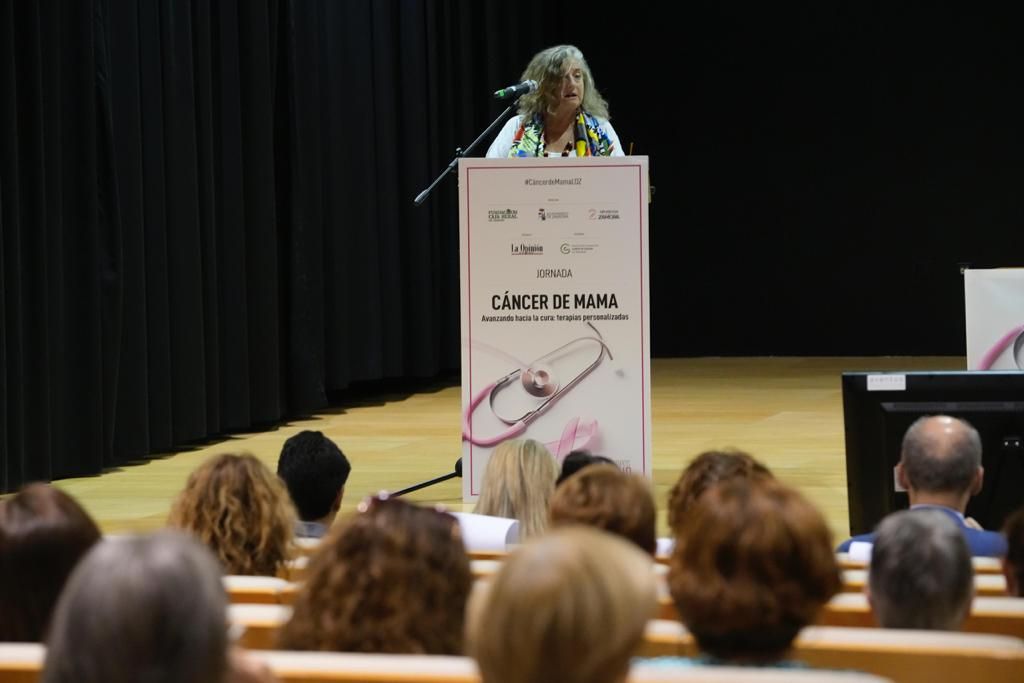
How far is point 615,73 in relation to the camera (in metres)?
11.6

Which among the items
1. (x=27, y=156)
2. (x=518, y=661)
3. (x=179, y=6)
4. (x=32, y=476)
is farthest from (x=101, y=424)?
(x=518, y=661)

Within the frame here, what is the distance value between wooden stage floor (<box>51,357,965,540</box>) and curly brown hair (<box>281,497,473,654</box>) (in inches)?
83.1

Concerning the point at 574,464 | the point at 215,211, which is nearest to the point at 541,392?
the point at 574,464

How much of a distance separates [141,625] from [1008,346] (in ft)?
12.9

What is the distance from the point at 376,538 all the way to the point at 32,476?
164 inches

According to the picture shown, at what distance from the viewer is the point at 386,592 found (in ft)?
5.46

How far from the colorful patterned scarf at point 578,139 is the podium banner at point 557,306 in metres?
0.41

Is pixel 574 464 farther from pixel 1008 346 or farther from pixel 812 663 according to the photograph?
pixel 1008 346

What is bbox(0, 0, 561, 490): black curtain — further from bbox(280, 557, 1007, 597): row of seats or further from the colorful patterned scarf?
bbox(280, 557, 1007, 597): row of seats

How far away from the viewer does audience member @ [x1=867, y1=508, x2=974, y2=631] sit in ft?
5.79

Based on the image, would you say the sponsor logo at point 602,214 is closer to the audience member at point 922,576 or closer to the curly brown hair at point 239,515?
the curly brown hair at point 239,515

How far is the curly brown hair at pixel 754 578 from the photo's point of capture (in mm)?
1562

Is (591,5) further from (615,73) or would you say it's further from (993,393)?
(993,393)

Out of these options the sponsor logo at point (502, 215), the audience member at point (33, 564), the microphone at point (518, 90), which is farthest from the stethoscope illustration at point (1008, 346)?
the audience member at point (33, 564)
